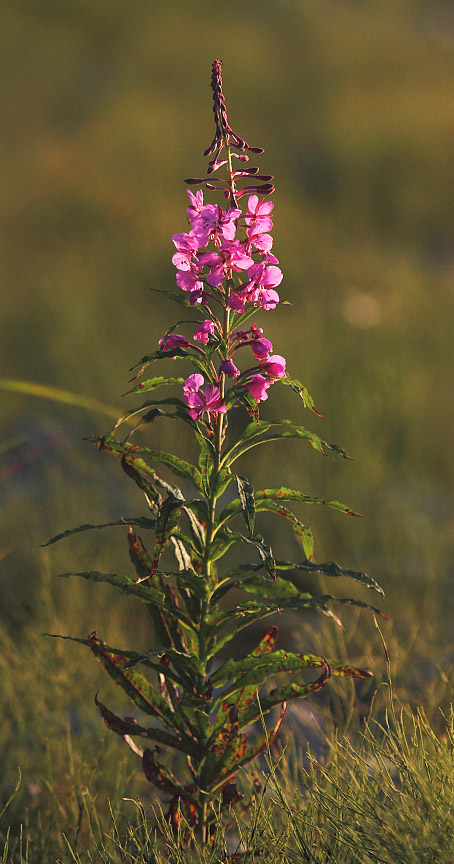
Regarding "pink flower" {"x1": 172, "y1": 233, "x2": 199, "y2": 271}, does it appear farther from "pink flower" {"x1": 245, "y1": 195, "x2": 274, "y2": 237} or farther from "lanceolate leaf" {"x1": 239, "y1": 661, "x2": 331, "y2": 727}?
"lanceolate leaf" {"x1": 239, "y1": 661, "x2": 331, "y2": 727}

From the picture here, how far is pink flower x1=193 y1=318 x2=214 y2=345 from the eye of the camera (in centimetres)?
142

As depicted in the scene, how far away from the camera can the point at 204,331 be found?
1.43m

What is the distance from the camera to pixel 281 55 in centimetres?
2823

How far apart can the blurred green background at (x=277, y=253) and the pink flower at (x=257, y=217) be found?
160 centimetres

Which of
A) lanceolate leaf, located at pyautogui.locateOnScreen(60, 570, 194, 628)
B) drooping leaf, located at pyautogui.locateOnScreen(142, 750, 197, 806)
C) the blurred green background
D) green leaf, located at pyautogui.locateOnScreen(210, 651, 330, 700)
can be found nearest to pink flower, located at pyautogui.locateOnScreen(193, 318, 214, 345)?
lanceolate leaf, located at pyautogui.locateOnScreen(60, 570, 194, 628)

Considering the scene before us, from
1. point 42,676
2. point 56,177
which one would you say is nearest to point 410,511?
point 42,676

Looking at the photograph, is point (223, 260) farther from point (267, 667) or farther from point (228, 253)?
point (267, 667)

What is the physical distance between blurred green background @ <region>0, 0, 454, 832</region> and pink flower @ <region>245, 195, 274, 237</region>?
160 cm

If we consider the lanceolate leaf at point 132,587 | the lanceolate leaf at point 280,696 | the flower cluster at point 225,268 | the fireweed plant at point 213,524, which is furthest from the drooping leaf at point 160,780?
the flower cluster at point 225,268

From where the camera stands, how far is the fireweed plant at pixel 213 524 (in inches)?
55.8

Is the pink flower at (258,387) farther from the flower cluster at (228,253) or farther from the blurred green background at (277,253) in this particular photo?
the blurred green background at (277,253)

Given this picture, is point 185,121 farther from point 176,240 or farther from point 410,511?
point 176,240

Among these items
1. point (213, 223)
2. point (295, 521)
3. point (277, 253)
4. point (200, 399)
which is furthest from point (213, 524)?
point (277, 253)

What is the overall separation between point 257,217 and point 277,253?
7840mm
